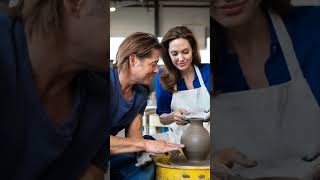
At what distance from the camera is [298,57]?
147 centimetres

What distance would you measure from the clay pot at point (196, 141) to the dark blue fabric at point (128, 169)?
211mm

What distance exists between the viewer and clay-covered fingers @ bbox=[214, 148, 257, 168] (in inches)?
58.7

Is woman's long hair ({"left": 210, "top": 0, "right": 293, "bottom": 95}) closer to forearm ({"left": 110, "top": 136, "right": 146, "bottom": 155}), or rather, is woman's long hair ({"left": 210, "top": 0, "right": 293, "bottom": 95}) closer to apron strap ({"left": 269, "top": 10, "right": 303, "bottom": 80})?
apron strap ({"left": 269, "top": 10, "right": 303, "bottom": 80})

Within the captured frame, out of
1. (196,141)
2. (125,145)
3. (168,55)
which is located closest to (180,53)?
(168,55)

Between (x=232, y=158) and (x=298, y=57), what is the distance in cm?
44

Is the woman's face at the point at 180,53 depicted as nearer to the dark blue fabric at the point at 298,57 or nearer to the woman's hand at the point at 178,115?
the woman's hand at the point at 178,115

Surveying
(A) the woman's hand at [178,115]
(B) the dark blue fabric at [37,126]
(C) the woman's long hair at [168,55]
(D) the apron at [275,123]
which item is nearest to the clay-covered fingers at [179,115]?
(A) the woman's hand at [178,115]

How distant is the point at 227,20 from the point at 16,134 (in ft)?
2.68

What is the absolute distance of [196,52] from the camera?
1.97 metres

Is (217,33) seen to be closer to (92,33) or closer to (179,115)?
(92,33)

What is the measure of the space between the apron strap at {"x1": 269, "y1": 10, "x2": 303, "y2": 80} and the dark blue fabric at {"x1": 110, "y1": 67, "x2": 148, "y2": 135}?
613mm

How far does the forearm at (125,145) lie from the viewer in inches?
62.9

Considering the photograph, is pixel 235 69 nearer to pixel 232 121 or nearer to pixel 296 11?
pixel 232 121

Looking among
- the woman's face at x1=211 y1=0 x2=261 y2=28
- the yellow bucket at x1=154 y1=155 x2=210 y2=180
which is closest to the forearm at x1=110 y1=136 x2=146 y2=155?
the yellow bucket at x1=154 y1=155 x2=210 y2=180
